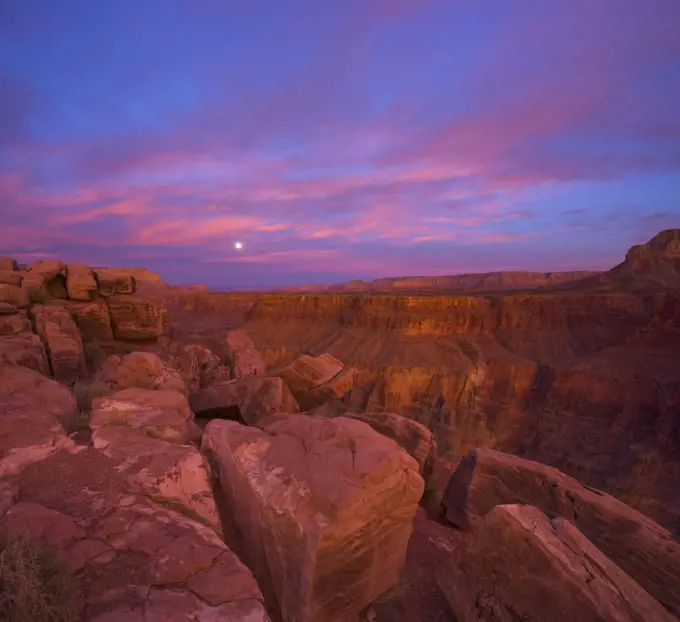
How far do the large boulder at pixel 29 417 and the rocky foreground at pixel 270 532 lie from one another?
0.02 meters

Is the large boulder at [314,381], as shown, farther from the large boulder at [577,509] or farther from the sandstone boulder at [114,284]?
the sandstone boulder at [114,284]

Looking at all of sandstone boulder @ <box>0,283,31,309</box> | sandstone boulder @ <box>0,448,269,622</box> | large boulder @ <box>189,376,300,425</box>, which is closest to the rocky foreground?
sandstone boulder @ <box>0,448,269,622</box>

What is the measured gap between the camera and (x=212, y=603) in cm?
217

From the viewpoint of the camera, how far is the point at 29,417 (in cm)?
393

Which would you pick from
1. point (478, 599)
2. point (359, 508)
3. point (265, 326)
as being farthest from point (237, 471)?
point (265, 326)

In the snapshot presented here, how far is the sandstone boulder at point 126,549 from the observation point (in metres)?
2.09

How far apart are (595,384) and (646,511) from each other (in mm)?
10172

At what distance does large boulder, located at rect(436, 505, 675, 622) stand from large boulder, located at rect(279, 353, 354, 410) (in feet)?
19.1

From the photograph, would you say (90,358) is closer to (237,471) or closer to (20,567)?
(237,471)

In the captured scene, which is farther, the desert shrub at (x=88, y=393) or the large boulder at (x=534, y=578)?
the desert shrub at (x=88, y=393)

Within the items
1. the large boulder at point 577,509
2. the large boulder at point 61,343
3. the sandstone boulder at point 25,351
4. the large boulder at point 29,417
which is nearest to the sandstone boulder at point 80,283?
the large boulder at point 61,343

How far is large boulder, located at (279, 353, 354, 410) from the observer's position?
9133 mm

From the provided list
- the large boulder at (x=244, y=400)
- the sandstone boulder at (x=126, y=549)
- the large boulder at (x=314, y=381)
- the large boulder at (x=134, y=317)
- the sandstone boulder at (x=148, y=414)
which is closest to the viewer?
the sandstone boulder at (x=126, y=549)

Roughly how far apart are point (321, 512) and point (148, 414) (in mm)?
2564
